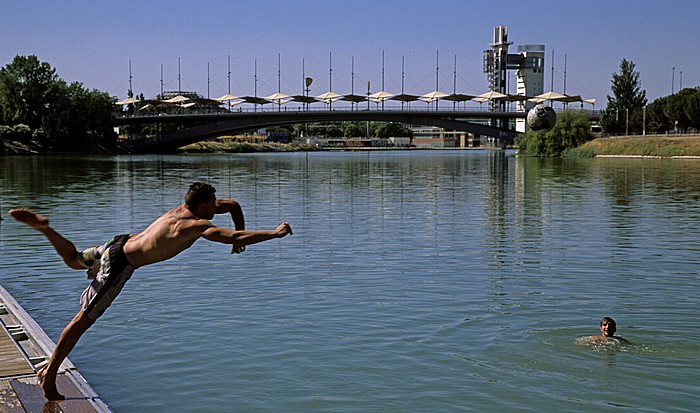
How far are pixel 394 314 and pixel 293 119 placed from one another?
116 meters

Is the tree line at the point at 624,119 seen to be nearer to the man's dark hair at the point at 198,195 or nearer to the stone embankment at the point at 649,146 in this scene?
the stone embankment at the point at 649,146

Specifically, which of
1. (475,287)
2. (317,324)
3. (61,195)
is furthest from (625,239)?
(61,195)

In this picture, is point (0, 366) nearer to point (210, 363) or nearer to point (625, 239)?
point (210, 363)

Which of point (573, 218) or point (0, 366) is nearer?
point (0, 366)

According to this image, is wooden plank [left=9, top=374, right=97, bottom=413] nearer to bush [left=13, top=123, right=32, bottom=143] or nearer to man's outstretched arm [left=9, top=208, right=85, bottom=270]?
man's outstretched arm [left=9, top=208, right=85, bottom=270]

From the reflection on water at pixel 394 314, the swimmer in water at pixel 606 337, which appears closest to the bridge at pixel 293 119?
the reflection on water at pixel 394 314

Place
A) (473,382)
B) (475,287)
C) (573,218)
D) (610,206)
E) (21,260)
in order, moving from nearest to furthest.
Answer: (473,382), (475,287), (21,260), (573,218), (610,206)

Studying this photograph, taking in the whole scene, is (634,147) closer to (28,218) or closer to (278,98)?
(278,98)

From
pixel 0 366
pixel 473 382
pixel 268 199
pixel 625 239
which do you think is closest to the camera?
pixel 0 366

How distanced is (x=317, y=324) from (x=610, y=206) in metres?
23.7

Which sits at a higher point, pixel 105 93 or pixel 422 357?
pixel 105 93

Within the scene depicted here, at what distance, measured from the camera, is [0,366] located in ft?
29.1

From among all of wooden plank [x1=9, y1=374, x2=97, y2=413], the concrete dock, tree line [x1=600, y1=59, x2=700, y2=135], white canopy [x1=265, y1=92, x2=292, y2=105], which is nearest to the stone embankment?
tree line [x1=600, y1=59, x2=700, y2=135]

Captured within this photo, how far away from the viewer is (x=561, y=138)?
106938 mm
